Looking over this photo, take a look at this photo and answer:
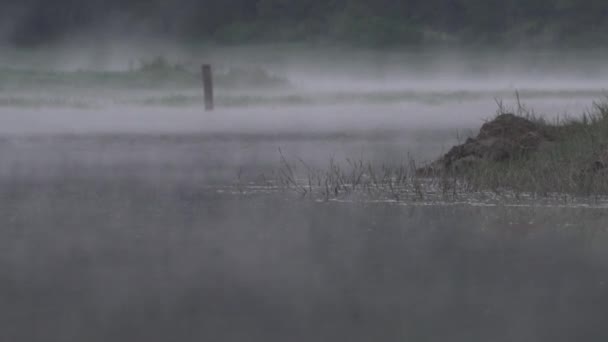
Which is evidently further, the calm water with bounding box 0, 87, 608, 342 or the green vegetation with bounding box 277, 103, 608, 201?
the green vegetation with bounding box 277, 103, 608, 201

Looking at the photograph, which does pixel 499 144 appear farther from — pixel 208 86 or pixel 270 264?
pixel 208 86

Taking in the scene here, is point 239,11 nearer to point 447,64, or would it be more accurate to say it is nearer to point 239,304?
point 447,64

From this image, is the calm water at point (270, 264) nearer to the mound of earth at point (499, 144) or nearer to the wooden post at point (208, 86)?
the mound of earth at point (499, 144)

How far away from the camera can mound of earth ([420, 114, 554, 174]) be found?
10.5 metres

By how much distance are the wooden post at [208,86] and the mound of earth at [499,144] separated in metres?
13.8

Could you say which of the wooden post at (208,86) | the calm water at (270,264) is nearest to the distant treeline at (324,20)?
the wooden post at (208,86)

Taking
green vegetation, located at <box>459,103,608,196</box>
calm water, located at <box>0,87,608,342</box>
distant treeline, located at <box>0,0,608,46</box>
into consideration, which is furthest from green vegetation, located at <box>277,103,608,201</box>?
distant treeline, located at <box>0,0,608,46</box>

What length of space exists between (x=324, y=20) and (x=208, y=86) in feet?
43.7

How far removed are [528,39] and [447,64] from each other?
2309 millimetres

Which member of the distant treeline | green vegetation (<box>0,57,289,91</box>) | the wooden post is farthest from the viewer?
the distant treeline

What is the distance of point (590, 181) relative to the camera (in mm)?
9320

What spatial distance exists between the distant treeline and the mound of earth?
26.3 meters

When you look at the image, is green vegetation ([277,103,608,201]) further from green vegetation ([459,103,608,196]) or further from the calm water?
the calm water

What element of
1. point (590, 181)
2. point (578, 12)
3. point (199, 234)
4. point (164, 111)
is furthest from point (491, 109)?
point (199, 234)
